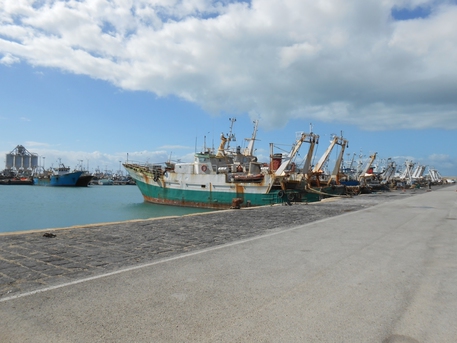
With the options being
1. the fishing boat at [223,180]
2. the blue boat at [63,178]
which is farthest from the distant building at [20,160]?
the fishing boat at [223,180]

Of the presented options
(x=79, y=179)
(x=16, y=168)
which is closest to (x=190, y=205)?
(x=79, y=179)

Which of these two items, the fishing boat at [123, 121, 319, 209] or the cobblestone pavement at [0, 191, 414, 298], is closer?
the cobblestone pavement at [0, 191, 414, 298]

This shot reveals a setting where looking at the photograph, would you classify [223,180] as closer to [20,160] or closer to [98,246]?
[98,246]

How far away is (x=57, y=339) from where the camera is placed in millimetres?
3275

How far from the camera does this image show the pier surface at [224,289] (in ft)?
11.5

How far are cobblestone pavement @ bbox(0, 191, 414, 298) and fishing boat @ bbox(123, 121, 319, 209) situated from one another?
15369 millimetres

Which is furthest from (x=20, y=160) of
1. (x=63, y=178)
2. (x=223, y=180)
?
(x=223, y=180)

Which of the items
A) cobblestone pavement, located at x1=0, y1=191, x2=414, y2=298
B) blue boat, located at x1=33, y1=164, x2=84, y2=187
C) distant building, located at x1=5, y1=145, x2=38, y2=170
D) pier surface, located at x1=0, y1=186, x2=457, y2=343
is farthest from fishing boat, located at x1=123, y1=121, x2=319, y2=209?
distant building, located at x1=5, y1=145, x2=38, y2=170

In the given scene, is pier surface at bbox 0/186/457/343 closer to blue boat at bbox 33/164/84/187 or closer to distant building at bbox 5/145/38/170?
blue boat at bbox 33/164/84/187

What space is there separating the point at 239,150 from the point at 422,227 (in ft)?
83.8

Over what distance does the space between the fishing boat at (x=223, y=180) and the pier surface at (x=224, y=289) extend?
18.4 m

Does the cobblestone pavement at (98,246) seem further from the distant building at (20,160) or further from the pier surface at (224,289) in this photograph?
the distant building at (20,160)

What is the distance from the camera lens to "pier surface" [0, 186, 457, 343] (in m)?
3.50

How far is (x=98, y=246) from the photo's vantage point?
24.5 feet
